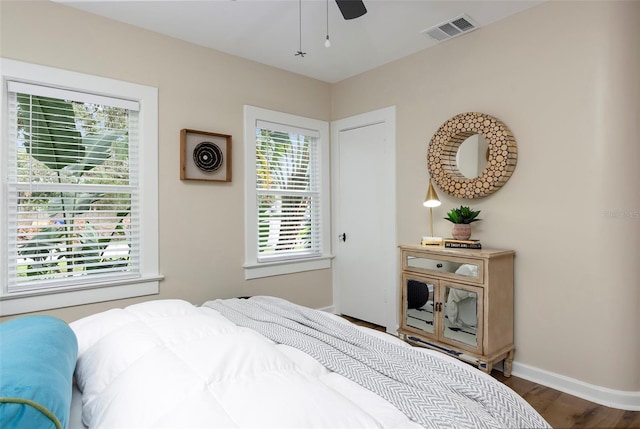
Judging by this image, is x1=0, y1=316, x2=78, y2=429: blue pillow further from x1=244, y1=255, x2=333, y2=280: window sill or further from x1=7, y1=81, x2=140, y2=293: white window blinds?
x1=244, y1=255, x2=333, y2=280: window sill

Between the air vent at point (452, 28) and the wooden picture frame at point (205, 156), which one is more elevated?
Answer: the air vent at point (452, 28)

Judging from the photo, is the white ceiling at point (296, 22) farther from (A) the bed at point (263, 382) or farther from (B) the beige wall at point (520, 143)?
(A) the bed at point (263, 382)

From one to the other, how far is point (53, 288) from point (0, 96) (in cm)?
130

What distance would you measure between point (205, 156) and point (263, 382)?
8.16 ft

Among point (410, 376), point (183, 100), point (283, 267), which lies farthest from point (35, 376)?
point (283, 267)

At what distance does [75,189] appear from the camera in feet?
8.79

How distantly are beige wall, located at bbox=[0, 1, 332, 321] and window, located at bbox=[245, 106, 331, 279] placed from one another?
0.10 metres

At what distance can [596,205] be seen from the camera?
2.40m

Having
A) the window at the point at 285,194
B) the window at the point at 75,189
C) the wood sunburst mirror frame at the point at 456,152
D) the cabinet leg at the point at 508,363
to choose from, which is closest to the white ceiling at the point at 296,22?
the window at the point at 75,189

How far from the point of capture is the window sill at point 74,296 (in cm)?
245

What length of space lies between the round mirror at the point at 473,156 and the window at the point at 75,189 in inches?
98.6

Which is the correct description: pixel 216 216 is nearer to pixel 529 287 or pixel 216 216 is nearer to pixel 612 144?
pixel 529 287

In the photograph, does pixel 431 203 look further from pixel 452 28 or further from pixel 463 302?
pixel 452 28

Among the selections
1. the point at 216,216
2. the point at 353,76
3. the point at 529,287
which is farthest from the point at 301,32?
the point at 529,287
